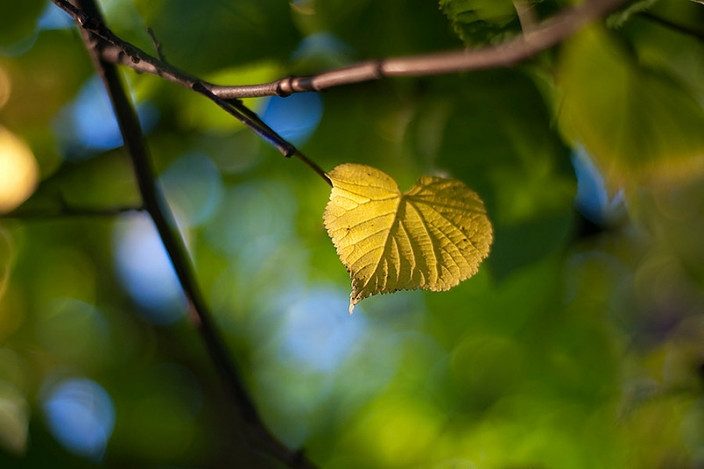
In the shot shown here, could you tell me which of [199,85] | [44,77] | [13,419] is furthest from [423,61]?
[13,419]

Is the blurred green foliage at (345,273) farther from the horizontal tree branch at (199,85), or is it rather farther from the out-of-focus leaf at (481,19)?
the horizontal tree branch at (199,85)

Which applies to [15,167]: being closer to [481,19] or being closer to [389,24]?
[389,24]

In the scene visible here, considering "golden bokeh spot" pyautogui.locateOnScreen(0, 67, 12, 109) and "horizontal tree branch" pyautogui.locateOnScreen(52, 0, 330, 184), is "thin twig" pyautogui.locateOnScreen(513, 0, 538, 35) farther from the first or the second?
"golden bokeh spot" pyautogui.locateOnScreen(0, 67, 12, 109)

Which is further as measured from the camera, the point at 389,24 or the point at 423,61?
the point at 389,24

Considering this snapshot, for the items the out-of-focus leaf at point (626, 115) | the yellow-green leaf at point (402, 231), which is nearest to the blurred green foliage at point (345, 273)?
the out-of-focus leaf at point (626, 115)

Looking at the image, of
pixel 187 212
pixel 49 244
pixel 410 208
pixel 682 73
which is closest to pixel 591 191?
pixel 682 73


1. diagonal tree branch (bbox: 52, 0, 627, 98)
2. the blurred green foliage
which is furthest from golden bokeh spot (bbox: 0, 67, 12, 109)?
diagonal tree branch (bbox: 52, 0, 627, 98)
